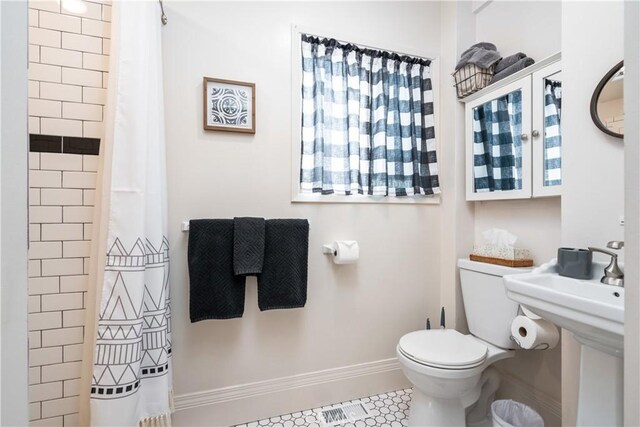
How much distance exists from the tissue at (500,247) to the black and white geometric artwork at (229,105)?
141 centimetres

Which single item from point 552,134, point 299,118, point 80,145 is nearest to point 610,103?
point 552,134

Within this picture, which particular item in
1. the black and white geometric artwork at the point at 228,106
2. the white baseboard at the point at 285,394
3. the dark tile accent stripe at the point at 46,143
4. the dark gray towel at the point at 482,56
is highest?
the dark gray towel at the point at 482,56

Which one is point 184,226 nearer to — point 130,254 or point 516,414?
point 130,254

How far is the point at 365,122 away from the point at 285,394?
5.19 ft

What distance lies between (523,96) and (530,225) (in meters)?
0.66

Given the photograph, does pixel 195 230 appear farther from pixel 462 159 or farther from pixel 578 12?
pixel 578 12

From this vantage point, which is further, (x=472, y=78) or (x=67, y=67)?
(x=472, y=78)

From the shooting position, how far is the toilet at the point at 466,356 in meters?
1.34

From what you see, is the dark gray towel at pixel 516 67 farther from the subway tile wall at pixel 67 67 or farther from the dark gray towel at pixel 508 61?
the subway tile wall at pixel 67 67

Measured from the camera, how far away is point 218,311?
1484 millimetres

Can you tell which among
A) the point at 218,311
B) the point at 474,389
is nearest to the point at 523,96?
the point at 474,389

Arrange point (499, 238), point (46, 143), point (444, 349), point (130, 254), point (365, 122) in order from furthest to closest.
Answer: point (365, 122)
point (499, 238)
point (444, 349)
point (46, 143)
point (130, 254)

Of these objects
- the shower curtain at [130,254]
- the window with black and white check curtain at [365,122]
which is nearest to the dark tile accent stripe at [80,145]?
the shower curtain at [130,254]

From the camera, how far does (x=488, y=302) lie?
1615 millimetres
